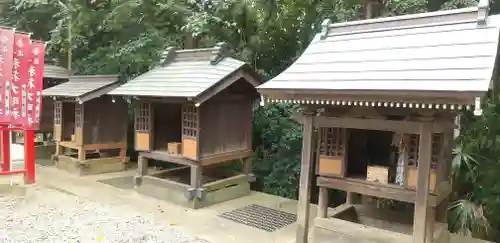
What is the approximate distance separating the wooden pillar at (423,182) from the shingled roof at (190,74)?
415cm

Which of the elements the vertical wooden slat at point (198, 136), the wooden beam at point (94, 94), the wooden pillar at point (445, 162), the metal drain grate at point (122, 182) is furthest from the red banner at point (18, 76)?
the wooden pillar at point (445, 162)

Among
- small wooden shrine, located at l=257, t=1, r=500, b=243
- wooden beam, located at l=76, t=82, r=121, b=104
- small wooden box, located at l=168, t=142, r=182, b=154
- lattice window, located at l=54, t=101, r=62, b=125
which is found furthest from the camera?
lattice window, located at l=54, t=101, r=62, b=125

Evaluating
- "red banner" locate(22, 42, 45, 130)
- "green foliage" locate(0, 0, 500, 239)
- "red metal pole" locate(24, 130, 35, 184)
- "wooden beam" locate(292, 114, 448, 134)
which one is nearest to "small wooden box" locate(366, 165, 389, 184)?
"wooden beam" locate(292, 114, 448, 134)

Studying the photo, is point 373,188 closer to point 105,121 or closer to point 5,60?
point 5,60

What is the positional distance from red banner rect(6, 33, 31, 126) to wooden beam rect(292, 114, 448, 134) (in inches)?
268

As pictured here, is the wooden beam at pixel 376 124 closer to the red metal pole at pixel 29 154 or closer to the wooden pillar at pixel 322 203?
the wooden pillar at pixel 322 203

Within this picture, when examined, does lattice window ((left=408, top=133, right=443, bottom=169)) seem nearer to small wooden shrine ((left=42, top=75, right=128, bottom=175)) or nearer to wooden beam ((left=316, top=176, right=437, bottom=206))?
wooden beam ((left=316, top=176, right=437, bottom=206))

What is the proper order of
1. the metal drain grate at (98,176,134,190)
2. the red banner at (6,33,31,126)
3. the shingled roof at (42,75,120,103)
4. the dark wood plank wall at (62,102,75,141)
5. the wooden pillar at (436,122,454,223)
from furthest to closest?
1. the dark wood plank wall at (62,102,75,141)
2. the shingled roof at (42,75,120,103)
3. the metal drain grate at (98,176,134,190)
4. the red banner at (6,33,31,126)
5. the wooden pillar at (436,122,454,223)

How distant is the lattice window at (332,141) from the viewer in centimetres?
597

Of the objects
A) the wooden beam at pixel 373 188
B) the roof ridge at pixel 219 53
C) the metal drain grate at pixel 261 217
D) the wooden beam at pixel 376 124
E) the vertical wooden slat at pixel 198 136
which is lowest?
the metal drain grate at pixel 261 217

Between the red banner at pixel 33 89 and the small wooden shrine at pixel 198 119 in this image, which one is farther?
the red banner at pixel 33 89

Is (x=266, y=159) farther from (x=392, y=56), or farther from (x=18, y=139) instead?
(x=18, y=139)

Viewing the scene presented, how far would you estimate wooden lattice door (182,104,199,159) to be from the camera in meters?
8.12

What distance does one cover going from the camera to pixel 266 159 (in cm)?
1180
